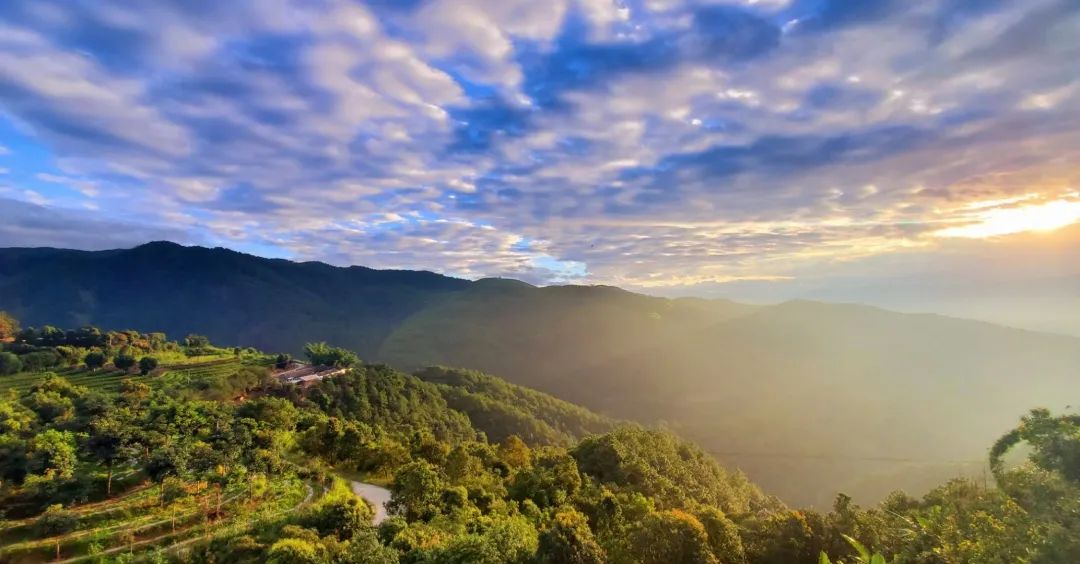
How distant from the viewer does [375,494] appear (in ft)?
124

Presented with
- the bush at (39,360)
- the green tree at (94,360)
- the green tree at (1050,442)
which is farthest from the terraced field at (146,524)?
the bush at (39,360)

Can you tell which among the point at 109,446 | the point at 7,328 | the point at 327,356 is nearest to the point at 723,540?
the point at 109,446

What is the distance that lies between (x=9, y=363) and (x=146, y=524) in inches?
2426

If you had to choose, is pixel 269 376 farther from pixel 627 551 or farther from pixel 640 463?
pixel 627 551

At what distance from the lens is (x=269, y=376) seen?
78.9 meters

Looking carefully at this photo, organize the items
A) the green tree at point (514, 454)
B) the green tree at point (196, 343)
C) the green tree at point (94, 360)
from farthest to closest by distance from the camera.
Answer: the green tree at point (196, 343) < the green tree at point (94, 360) < the green tree at point (514, 454)

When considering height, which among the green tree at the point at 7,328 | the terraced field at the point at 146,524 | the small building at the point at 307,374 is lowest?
the small building at the point at 307,374

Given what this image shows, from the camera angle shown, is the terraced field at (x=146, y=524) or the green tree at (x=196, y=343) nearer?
the terraced field at (x=146, y=524)

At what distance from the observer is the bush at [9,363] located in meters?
65.8

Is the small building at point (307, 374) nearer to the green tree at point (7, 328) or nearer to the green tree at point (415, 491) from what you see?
the green tree at point (7, 328)

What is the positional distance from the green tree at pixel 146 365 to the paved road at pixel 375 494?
175 ft

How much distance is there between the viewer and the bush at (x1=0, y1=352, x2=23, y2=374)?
216 ft

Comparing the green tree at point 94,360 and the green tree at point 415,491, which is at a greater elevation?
the green tree at point 94,360

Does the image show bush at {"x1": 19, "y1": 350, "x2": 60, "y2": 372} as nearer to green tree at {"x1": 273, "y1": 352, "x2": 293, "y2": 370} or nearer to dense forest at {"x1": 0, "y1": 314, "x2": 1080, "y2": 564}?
dense forest at {"x1": 0, "y1": 314, "x2": 1080, "y2": 564}
